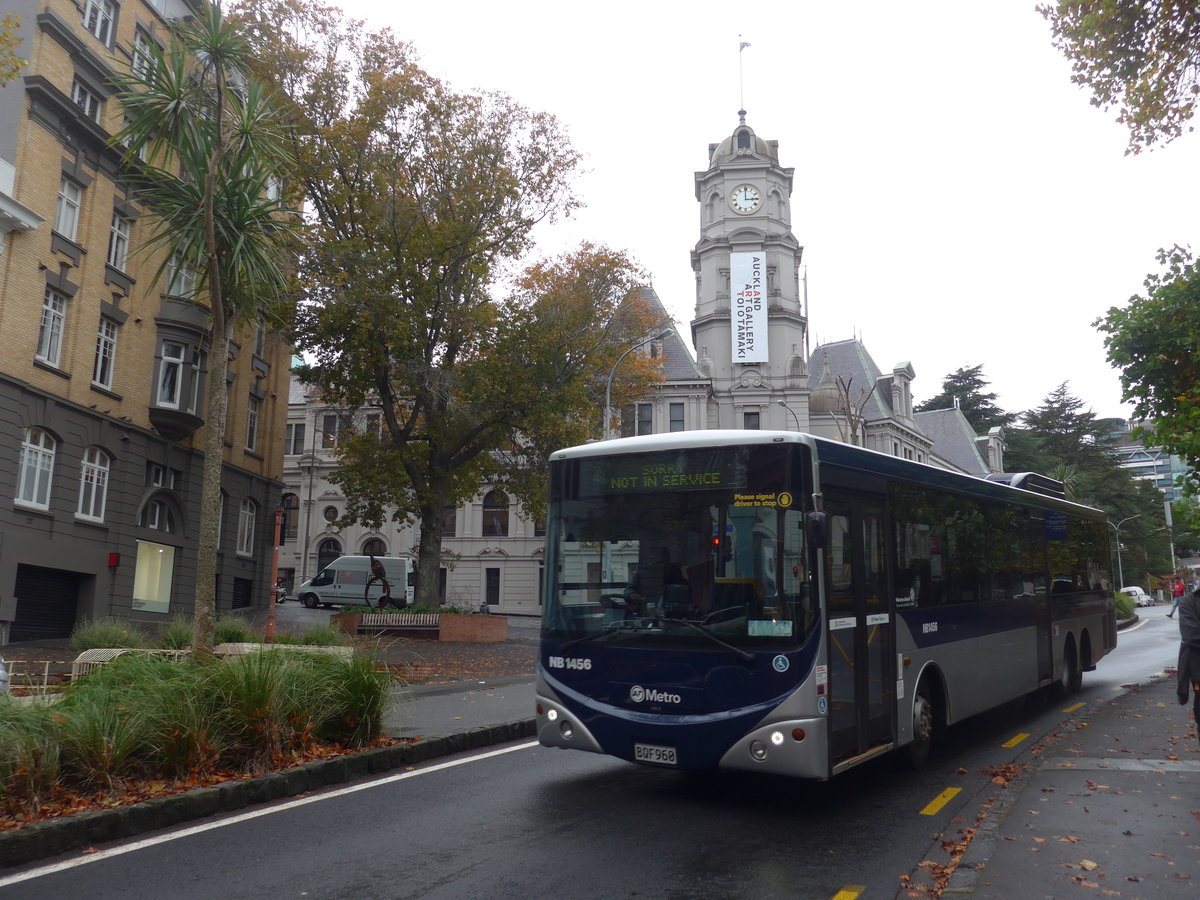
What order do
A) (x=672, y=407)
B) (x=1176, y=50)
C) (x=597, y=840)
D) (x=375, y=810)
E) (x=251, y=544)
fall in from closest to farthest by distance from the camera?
(x=597, y=840) → (x=375, y=810) → (x=1176, y=50) → (x=251, y=544) → (x=672, y=407)

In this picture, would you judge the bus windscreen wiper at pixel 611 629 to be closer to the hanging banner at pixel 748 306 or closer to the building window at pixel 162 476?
the building window at pixel 162 476

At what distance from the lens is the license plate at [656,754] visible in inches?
286

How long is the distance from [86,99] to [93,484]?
991 centimetres

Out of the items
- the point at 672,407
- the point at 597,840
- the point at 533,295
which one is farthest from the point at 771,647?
the point at 672,407

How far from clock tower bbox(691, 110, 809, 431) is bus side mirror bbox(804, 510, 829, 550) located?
168 feet

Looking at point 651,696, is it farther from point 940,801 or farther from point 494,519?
point 494,519

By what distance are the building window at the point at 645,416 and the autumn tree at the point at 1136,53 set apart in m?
46.7

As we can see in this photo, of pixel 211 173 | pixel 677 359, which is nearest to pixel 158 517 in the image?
pixel 211 173

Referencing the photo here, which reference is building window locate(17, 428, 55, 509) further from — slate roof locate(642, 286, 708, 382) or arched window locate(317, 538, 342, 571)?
slate roof locate(642, 286, 708, 382)

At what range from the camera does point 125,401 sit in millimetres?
26438

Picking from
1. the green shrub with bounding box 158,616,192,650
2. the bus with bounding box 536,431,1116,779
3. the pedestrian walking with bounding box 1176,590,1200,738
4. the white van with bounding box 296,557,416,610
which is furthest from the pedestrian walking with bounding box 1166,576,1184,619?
the white van with bounding box 296,557,416,610

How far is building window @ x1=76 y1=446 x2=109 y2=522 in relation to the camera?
2466 centimetres

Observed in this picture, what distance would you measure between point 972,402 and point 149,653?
3547 inches

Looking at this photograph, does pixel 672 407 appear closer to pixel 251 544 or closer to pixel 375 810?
pixel 251 544
